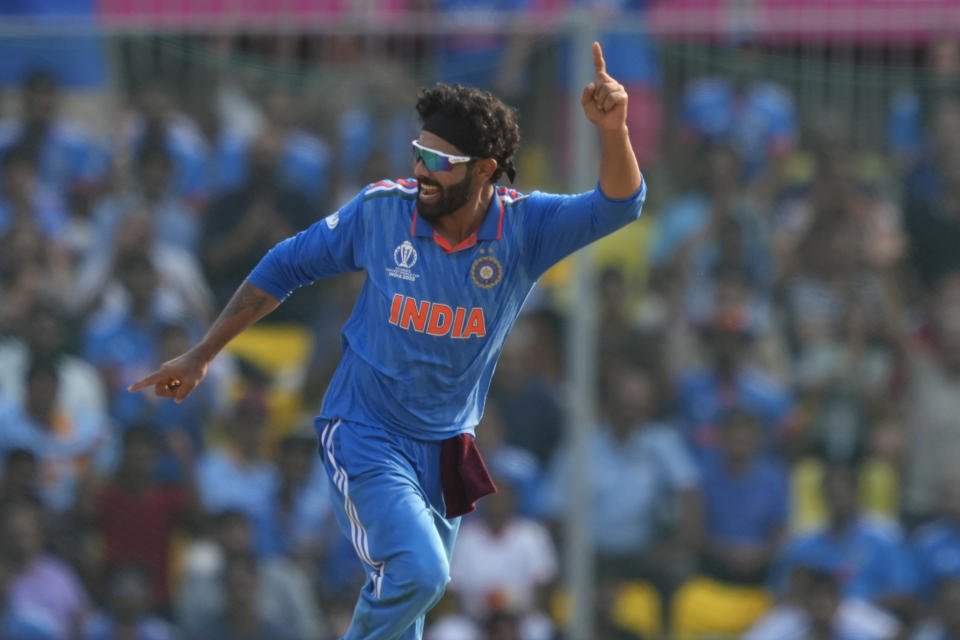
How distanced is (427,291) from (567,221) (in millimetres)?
530

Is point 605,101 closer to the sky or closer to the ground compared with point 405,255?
closer to the sky

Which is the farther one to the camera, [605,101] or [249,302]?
[249,302]

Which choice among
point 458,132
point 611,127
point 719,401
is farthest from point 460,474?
point 719,401

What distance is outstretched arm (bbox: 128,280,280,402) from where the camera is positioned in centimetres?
578

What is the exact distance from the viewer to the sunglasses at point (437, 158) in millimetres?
5383

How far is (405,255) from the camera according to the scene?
18.3 ft

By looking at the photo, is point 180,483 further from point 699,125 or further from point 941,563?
point 941,563

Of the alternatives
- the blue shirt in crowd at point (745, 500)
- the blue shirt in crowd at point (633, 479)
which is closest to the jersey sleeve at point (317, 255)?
the blue shirt in crowd at point (633, 479)

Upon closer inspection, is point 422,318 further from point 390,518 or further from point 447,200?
point 390,518

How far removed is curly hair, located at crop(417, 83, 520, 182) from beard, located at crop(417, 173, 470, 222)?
0.39 ft

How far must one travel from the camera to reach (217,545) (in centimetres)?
912

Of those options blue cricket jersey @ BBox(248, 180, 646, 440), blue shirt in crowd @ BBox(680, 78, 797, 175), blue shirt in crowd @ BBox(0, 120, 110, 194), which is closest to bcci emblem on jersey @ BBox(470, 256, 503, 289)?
blue cricket jersey @ BBox(248, 180, 646, 440)

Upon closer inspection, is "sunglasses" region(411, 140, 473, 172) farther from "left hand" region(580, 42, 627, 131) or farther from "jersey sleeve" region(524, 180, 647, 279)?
"left hand" region(580, 42, 627, 131)

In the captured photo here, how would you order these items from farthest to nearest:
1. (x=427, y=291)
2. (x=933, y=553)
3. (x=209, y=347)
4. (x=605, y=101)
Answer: (x=933, y=553) < (x=209, y=347) < (x=427, y=291) < (x=605, y=101)
